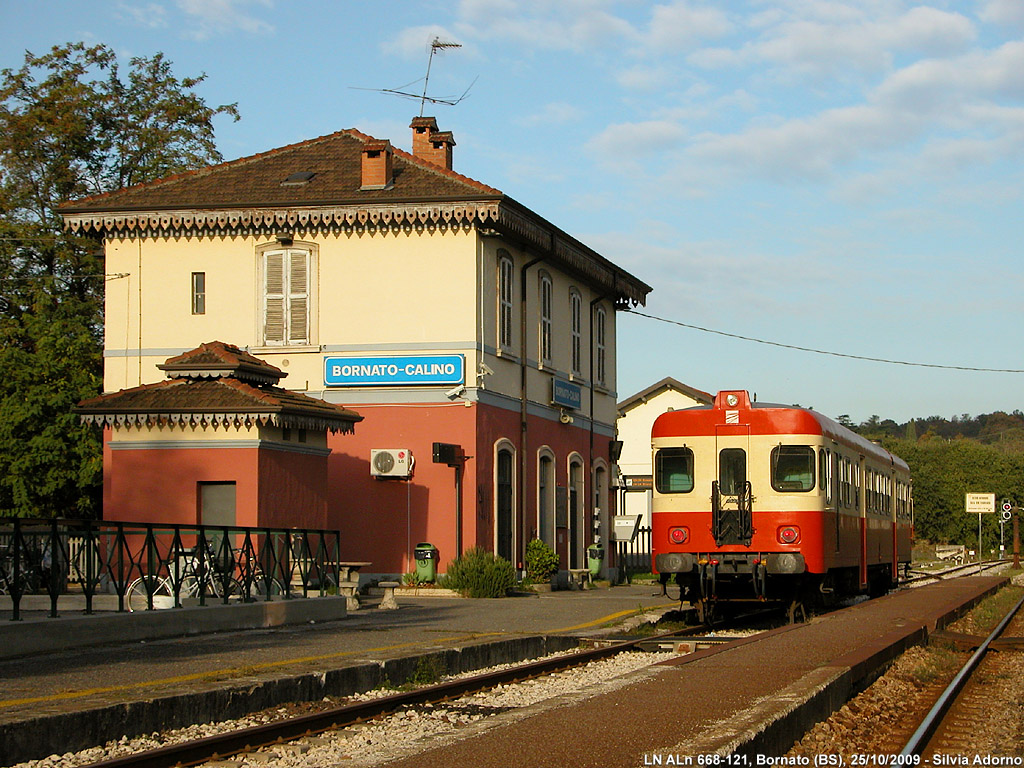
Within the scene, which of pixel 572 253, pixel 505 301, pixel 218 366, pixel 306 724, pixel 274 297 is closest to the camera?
pixel 306 724

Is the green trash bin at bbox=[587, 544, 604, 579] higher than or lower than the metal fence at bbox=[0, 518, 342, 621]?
lower

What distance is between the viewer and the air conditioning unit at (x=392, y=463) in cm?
2619

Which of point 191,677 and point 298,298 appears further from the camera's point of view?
point 298,298

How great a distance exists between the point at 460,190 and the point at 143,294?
23.2 ft

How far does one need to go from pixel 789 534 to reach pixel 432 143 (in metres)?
16.0

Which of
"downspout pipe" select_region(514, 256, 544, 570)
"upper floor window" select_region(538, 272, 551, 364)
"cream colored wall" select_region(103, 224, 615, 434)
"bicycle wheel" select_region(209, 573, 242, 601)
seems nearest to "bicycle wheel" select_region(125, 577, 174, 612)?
"bicycle wheel" select_region(209, 573, 242, 601)

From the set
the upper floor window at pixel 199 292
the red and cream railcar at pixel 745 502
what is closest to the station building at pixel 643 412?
the upper floor window at pixel 199 292

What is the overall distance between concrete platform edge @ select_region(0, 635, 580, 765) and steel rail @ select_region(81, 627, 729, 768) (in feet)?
1.41

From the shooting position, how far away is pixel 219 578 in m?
16.2

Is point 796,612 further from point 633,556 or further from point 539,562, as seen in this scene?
point 633,556

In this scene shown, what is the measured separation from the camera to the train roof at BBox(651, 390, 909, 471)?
59.4 feet

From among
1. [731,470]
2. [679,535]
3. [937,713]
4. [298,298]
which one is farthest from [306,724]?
[298,298]

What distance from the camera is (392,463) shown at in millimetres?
26234

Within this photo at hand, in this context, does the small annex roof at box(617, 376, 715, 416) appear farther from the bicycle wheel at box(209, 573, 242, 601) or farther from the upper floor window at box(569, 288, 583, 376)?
the bicycle wheel at box(209, 573, 242, 601)
